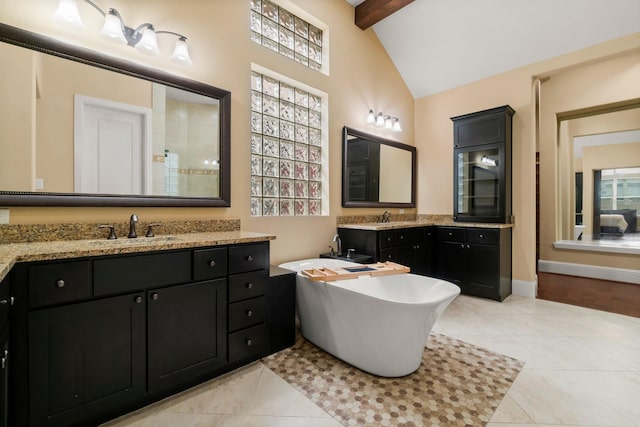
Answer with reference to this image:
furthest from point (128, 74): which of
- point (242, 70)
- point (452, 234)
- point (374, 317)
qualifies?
point (452, 234)

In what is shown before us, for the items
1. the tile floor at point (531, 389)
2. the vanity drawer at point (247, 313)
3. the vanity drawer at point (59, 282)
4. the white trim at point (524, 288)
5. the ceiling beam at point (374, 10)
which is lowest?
the tile floor at point (531, 389)

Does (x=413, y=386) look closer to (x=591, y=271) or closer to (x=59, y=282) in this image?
(x=59, y=282)

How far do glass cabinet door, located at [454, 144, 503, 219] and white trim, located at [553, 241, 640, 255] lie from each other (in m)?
2.13

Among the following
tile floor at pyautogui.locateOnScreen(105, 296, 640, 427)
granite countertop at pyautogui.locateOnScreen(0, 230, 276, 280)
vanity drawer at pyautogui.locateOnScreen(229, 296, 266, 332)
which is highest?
granite countertop at pyautogui.locateOnScreen(0, 230, 276, 280)

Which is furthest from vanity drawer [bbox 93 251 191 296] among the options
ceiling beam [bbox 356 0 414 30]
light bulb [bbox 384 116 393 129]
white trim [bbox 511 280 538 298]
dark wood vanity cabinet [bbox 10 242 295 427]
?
white trim [bbox 511 280 538 298]

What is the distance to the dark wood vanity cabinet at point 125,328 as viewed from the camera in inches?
50.7

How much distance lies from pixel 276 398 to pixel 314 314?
0.69m

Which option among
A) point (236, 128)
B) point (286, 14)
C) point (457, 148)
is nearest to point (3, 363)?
point (236, 128)

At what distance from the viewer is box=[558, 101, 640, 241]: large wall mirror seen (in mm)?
4461

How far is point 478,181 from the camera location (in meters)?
3.88

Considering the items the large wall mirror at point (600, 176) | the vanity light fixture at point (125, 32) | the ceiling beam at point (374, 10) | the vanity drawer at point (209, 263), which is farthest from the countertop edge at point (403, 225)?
the ceiling beam at point (374, 10)

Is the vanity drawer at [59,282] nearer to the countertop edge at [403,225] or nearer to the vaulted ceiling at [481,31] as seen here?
the countertop edge at [403,225]

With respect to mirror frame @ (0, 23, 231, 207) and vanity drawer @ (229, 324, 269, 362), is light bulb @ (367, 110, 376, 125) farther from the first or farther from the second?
vanity drawer @ (229, 324, 269, 362)

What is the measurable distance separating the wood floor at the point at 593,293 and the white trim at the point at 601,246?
47 centimetres
